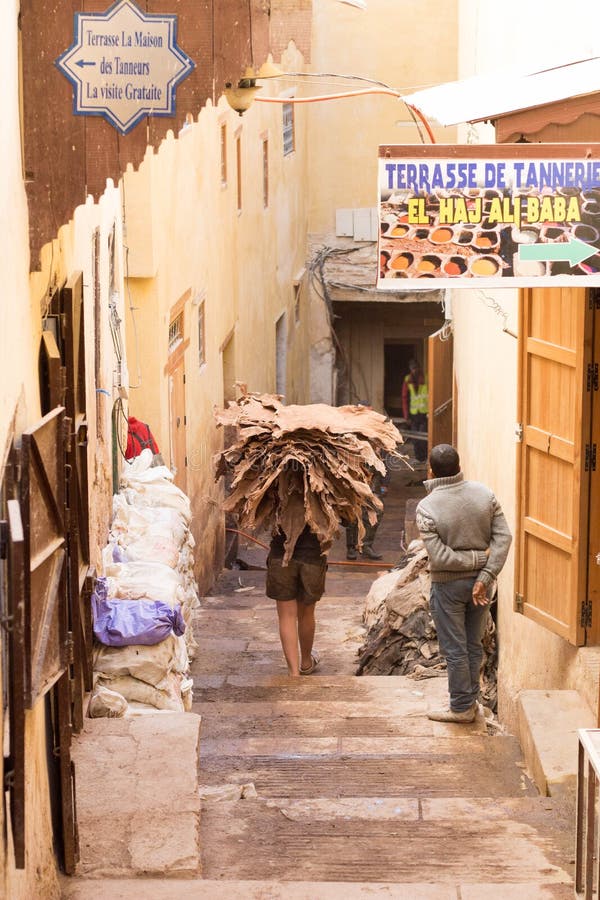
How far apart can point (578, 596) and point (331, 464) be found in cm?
220

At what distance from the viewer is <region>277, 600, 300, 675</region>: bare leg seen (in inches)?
398

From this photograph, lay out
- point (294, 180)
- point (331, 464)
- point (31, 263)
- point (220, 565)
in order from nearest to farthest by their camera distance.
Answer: point (31, 263) → point (331, 464) → point (220, 565) → point (294, 180)

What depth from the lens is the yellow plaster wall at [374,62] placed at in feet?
80.1

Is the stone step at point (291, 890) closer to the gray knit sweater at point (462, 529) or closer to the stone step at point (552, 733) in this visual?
the stone step at point (552, 733)

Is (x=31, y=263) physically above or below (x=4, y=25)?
below

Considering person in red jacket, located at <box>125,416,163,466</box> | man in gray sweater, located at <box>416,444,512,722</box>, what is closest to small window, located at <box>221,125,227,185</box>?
person in red jacket, located at <box>125,416,163,466</box>

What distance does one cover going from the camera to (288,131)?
78.5 ft

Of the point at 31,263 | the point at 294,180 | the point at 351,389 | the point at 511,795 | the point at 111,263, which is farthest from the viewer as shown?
the point at 351,389

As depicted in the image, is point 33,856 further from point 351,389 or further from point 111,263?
point 351,389

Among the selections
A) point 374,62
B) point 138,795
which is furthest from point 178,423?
point 374,62

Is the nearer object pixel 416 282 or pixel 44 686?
pixel 44 686

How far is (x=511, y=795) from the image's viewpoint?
7.42 metres

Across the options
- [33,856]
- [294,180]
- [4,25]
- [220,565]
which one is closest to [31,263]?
[4,25]

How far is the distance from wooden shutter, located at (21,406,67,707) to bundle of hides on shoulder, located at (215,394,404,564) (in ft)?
13.5
